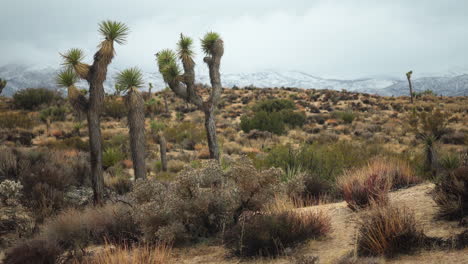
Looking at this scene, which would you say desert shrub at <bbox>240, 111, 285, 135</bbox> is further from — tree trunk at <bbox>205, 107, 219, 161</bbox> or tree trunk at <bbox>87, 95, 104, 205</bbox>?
tree trunk at <bbox>87, 95, 104, 205</bbox>

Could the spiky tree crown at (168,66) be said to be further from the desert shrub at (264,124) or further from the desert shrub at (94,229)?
the desert shrub at (264,124)

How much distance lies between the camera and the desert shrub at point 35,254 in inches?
188

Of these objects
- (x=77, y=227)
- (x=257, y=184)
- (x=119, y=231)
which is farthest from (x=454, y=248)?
(x=77, y=227)

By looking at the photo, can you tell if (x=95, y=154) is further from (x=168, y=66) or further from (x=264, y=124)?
(x=264, y=124)

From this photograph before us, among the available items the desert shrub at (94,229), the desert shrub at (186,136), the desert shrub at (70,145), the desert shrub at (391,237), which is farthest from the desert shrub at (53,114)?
the desert shrub at (391,237)

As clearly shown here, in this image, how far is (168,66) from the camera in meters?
13.6

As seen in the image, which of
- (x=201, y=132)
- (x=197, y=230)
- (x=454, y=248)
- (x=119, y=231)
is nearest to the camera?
(x=454, y=248)

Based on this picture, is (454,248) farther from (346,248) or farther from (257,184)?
(257,184)

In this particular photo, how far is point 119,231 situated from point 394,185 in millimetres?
5400

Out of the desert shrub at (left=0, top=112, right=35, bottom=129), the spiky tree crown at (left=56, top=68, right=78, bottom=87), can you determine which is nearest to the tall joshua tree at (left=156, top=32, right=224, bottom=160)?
the spiky tree crown at (left=56, top=68, right=78, bottom=87)

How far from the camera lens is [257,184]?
6.07 metres

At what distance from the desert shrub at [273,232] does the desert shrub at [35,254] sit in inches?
97.4

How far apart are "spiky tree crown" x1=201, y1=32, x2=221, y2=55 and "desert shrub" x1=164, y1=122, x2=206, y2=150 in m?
9.86

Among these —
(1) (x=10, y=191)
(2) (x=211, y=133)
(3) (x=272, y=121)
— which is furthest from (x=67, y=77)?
(3) (x=272, y=121)
